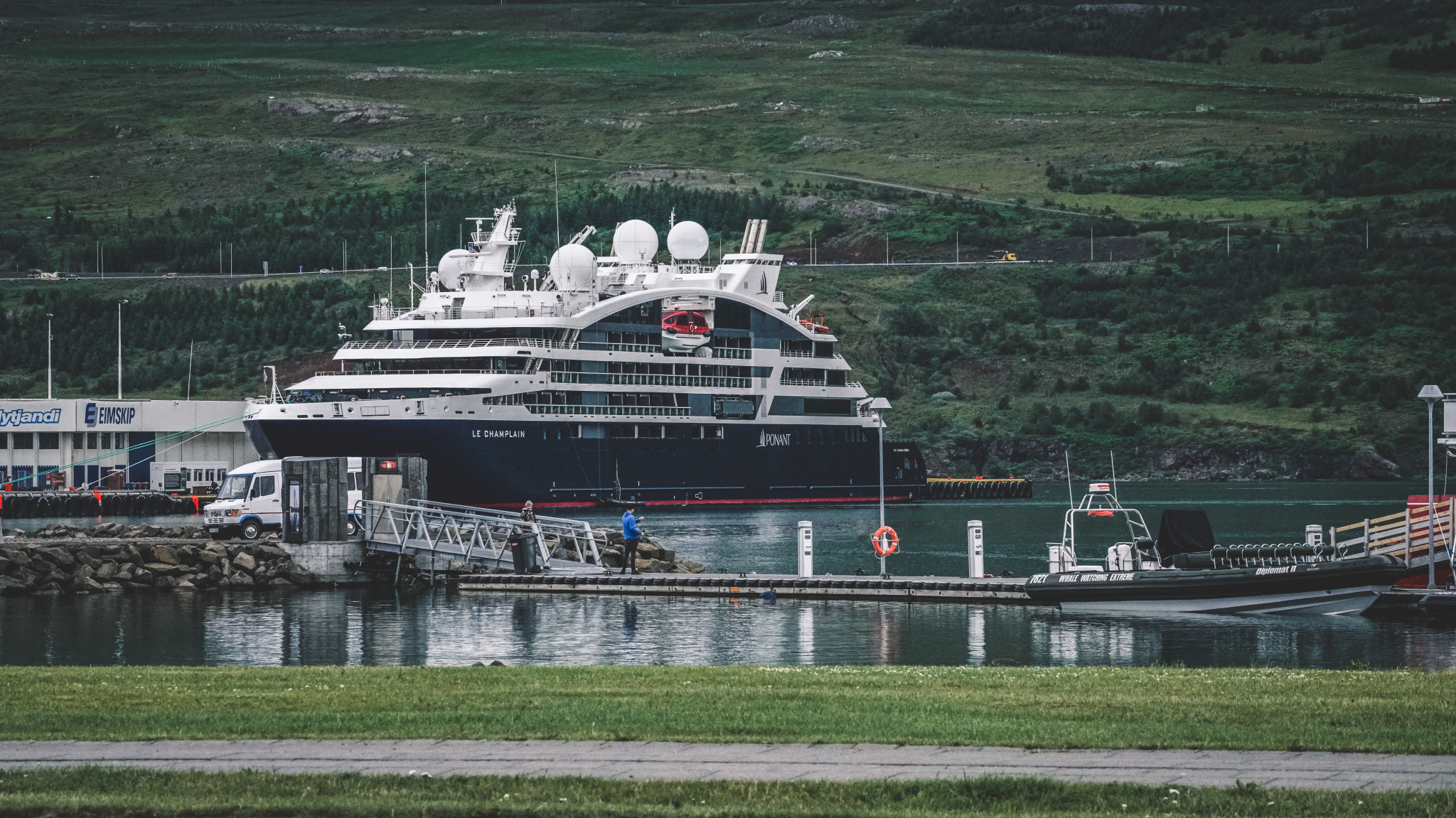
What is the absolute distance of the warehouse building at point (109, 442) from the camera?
295 feet

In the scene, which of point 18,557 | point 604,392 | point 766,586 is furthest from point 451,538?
point 604,392

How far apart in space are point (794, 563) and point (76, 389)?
4009 inches

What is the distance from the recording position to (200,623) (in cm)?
3491

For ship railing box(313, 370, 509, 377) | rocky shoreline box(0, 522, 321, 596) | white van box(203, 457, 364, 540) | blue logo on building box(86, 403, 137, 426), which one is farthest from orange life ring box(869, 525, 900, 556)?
blue logo on building box(86, 403, 137, 426)

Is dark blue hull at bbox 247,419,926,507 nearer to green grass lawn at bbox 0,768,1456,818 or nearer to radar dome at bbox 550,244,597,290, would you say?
radar dome at bbox 550,244,597,290

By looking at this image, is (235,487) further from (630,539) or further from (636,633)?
(636,633)

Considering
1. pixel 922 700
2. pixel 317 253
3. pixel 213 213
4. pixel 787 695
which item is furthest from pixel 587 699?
pixel 213 213

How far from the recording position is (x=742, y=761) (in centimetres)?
1477

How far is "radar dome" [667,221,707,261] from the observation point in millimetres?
101250

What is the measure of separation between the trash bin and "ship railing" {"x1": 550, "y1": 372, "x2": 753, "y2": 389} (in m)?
44.6

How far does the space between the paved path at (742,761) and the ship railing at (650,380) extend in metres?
71.6

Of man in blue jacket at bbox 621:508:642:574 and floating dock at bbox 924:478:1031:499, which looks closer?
man in blue jacket at bbox 621:508:642:574

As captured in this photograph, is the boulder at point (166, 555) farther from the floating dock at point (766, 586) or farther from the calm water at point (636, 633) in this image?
the floating dock at point (766, 586)

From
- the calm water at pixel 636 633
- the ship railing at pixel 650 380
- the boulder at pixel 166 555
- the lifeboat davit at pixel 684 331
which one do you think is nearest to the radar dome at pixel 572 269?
the lifeboat davit at pixel 684 331
